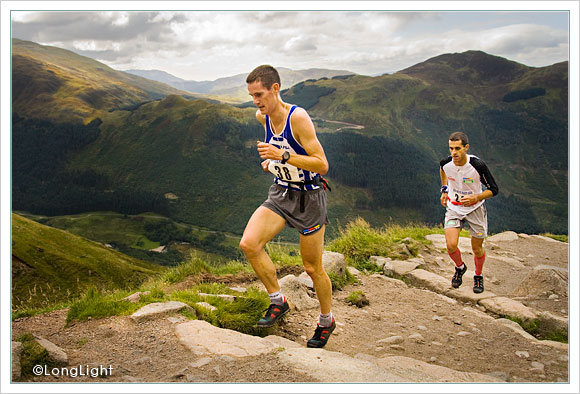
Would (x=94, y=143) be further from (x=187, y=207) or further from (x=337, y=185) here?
(x=337, y=185)

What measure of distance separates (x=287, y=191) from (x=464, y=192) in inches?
176

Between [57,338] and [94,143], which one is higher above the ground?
[94,143]

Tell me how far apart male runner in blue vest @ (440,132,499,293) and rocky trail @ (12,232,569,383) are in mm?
1223

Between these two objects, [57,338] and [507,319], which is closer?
[57,338]

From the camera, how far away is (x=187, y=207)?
160 metres

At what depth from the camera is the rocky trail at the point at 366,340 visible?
4.65 meters

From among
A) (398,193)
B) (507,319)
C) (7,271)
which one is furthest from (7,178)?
(398,193)

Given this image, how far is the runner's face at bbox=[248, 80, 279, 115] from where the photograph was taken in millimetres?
5145

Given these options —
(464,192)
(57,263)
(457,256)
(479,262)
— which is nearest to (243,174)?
(57,263)

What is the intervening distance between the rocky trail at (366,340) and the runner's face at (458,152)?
2.68 m

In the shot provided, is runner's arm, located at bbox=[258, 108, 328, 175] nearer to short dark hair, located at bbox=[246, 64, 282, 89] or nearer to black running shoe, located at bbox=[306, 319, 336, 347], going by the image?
short dark hair, located at bbox=[246, 64, 282, 89]

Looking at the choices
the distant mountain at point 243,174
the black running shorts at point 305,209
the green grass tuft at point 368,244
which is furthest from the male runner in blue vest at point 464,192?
the distant mountain at point 243,174

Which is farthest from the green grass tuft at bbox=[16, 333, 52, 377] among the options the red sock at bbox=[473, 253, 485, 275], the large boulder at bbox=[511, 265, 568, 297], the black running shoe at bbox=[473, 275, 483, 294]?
the large boulder at bbox=[511, 265, 568, 297]

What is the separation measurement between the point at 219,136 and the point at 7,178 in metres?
187
